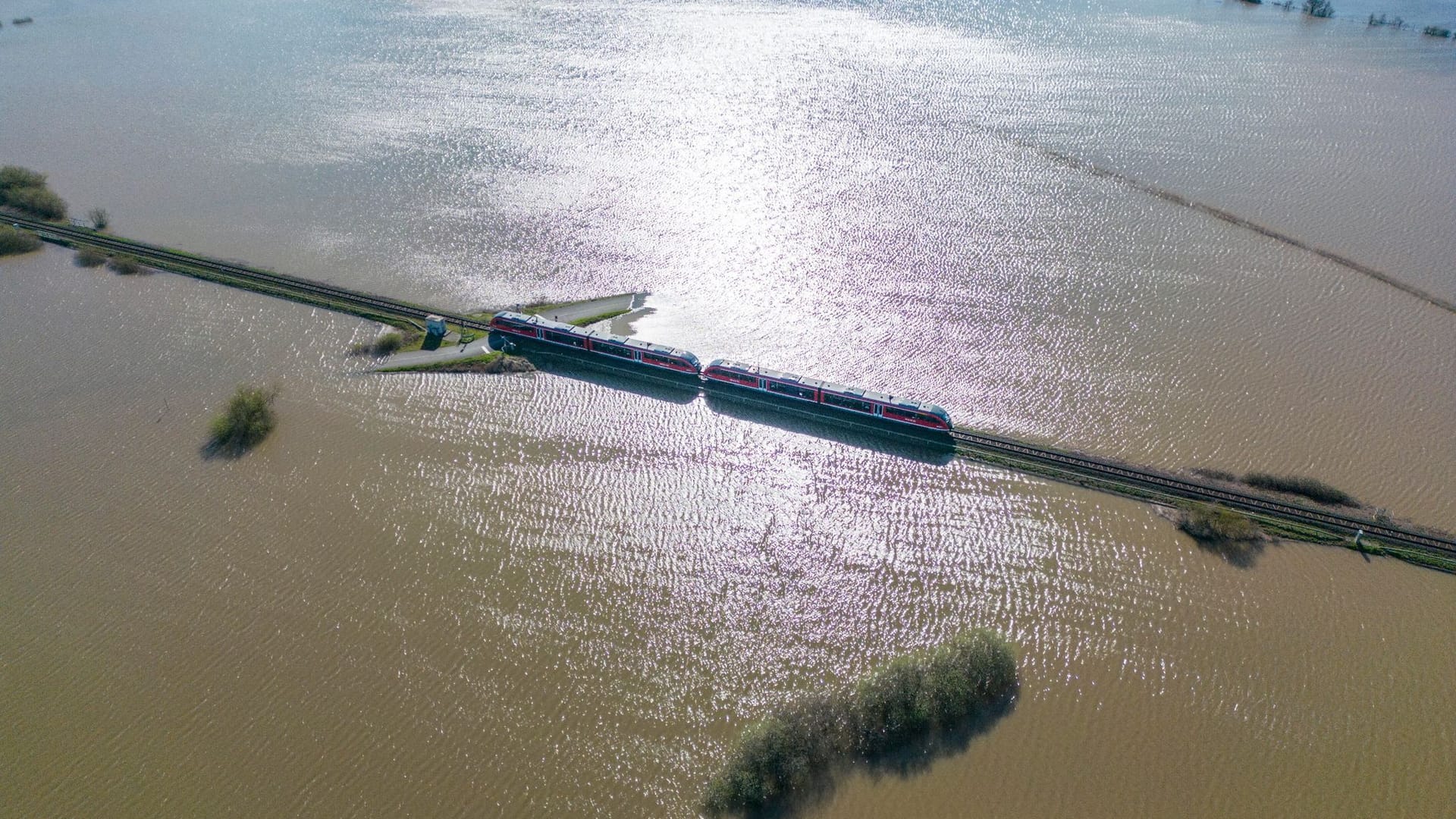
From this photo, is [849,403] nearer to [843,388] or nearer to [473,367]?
[843,388]

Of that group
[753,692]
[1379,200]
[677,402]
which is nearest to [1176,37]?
[1379,200]

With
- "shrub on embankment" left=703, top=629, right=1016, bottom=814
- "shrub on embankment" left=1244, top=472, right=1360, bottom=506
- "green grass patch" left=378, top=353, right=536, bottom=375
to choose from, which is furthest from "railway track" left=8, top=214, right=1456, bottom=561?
"shrub on embankment" left=703, top=629, right=1016, bottom=814

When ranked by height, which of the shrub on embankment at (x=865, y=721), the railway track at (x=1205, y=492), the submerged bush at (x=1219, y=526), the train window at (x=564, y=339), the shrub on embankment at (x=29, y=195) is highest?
the shrub on embankment at (x=29, y=195)

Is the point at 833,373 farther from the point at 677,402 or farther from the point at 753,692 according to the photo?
the point at 753,692

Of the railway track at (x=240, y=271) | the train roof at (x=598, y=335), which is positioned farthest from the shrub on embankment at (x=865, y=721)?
the railway track at (x=240, y=271)

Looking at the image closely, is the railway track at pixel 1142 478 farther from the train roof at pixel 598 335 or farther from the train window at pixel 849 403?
the train window at pixel 849 403

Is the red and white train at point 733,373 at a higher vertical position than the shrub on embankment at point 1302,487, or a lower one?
higher
